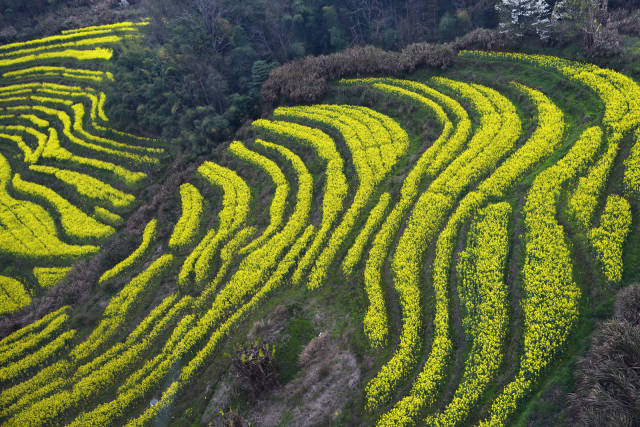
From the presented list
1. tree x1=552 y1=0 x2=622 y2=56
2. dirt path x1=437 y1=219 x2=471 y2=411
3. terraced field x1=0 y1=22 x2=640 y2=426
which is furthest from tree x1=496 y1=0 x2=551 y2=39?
dirt path x1=437 y1=219 x2=471 y2=411

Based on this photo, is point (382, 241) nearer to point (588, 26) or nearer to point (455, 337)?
point (455, 337)

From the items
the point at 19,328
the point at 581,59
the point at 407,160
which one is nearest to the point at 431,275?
the point at 407,160

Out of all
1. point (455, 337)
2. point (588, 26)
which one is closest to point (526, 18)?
point (588, 26)

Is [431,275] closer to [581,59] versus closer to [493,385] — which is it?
[493,385]

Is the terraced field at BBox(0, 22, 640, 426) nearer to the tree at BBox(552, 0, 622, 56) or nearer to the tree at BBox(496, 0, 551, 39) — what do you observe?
the tree at BBox(552, 0, 622, 56)

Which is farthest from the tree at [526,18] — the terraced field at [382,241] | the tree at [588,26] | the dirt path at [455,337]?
the dirt path at [455,337]
